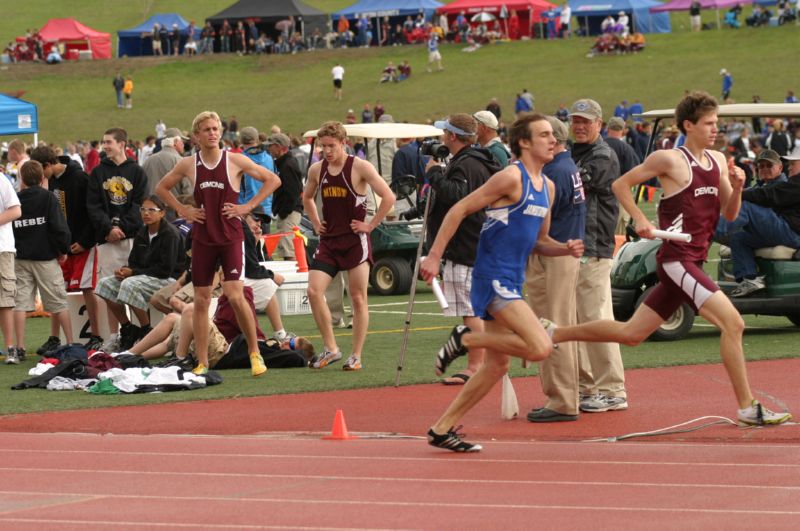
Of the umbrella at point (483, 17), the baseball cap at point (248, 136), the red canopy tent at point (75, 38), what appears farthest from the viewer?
the red canopy tent at point (75, 38)

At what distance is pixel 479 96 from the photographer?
2462 inches

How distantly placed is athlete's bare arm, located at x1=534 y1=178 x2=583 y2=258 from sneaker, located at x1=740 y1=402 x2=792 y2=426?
4.53 ft

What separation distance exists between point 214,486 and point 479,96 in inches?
2191

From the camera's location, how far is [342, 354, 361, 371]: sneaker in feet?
40.4

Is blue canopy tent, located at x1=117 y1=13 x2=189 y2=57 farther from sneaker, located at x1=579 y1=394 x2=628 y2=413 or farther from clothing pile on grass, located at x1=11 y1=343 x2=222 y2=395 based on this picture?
sneaker, located at x1=579 y1=394 x2=628 y2=413

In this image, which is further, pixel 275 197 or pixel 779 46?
pixel 779 46

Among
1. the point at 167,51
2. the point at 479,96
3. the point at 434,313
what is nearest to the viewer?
the point at 434,313

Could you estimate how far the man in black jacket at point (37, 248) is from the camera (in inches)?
552

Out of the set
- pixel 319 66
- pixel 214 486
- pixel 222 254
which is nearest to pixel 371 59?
pixel 319 66

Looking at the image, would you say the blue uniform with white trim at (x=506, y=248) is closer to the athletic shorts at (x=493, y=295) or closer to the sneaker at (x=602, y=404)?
the athletic shorts at (x=493, y=295)

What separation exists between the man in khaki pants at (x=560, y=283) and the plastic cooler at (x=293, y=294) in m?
7.29

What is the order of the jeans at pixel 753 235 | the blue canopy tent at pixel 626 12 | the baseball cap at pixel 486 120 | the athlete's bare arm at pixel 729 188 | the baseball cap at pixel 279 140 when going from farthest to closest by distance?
the blue canopy tent at pixel 626 12
the baseball cap at pixel 279 140
the jeans at pixel 753 235
the baseball cap at pixel 486 120
the athlete's bare arm at pixel 729 188

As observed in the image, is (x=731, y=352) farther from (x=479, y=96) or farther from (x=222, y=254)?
(x=479, y=96)

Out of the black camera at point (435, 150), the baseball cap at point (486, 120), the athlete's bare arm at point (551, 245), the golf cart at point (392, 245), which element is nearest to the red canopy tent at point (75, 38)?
the golf cart at point (392, 245)
